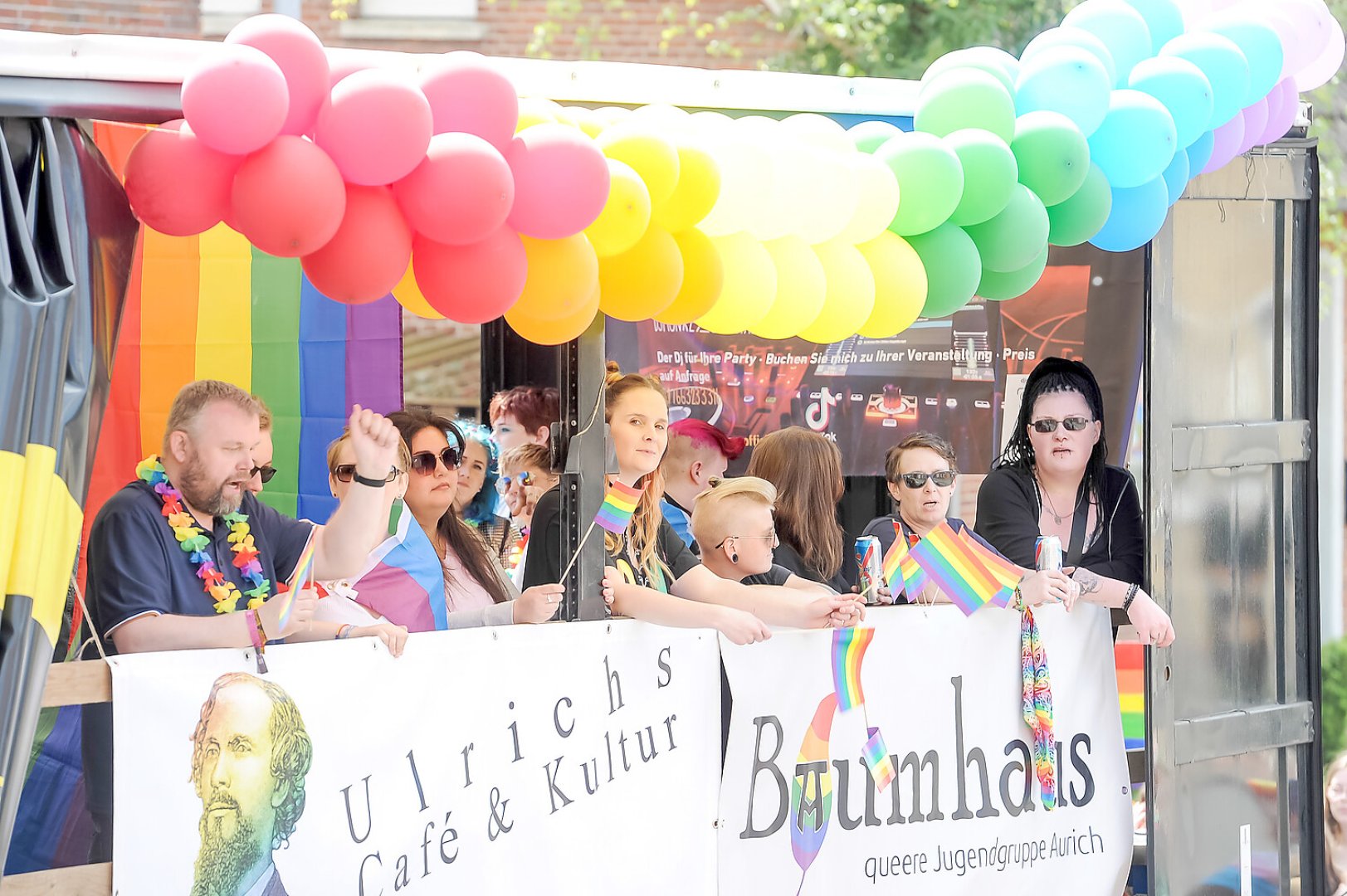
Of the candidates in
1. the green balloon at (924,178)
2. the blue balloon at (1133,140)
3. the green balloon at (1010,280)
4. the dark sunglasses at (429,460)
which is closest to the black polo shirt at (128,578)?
the dark sunglasses at (429,460)

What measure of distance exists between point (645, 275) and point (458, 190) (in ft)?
1.91

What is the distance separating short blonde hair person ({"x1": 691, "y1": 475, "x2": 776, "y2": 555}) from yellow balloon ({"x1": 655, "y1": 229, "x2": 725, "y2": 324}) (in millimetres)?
754

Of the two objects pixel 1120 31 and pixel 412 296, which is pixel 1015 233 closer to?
pixel 1120 31

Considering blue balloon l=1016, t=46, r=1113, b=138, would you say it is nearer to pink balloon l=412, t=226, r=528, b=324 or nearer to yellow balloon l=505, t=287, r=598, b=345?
yellow balloon l=505, t=287, r=598, b=345

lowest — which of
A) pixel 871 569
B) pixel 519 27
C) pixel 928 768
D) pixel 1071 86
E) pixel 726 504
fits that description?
pixel 928 768

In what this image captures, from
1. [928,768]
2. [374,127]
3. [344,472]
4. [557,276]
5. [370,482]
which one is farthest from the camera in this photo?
[344,472]

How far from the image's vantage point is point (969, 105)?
12.6 feet

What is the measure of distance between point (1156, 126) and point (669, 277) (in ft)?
4.85

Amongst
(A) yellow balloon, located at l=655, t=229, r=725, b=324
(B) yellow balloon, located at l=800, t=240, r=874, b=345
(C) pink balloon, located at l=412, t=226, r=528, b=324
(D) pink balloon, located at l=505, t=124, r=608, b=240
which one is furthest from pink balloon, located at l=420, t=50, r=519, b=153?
(B) yellow balloon, located at l=800, t=240, r=874, b=345

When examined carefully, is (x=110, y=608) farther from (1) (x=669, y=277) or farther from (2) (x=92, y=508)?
(2) (x=92, y=508)

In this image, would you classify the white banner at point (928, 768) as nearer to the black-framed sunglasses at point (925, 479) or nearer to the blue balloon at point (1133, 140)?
the black-framed sunglasses at point (925, 479)

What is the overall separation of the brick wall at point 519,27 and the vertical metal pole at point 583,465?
7.22m

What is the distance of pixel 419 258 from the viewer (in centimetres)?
304

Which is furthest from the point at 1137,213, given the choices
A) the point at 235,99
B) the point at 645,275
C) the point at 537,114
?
the point at 235,99
